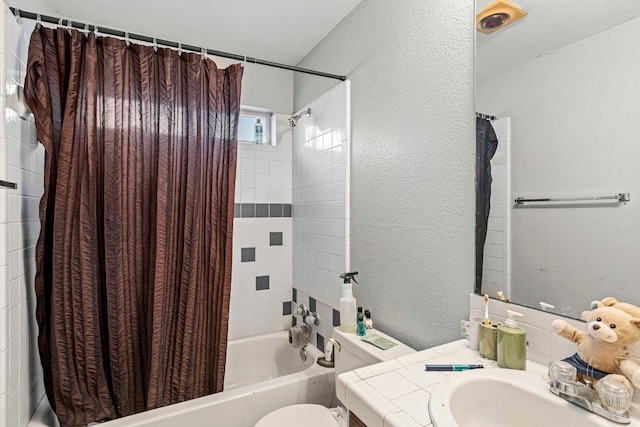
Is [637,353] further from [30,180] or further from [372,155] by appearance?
[30,180]

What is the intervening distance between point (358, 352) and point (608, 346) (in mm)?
843

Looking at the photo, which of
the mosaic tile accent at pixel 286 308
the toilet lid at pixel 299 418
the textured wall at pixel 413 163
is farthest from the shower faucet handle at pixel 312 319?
the toilet lid at pixel 299 418

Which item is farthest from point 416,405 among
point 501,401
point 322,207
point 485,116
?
point 322,207

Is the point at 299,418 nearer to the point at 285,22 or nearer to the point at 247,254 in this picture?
the point at 247,254

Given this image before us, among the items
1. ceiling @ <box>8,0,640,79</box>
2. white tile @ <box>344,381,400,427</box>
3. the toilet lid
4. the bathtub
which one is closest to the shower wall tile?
the bathtub

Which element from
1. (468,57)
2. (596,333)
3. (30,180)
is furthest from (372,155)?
(30,180)

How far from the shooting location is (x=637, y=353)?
67 centimetres

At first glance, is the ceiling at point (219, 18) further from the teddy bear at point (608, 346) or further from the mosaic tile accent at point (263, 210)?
the teddy bear at point (608, 346)

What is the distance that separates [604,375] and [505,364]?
205 mm

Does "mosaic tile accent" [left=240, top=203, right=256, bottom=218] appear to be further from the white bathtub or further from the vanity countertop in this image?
the vanity countertop

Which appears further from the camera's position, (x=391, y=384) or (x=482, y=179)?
(x=482, y=179)

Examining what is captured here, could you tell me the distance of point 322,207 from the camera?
1969 millimetres

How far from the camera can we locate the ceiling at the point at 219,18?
1655 mm

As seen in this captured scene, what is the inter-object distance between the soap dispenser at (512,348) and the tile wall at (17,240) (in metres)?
1.54
